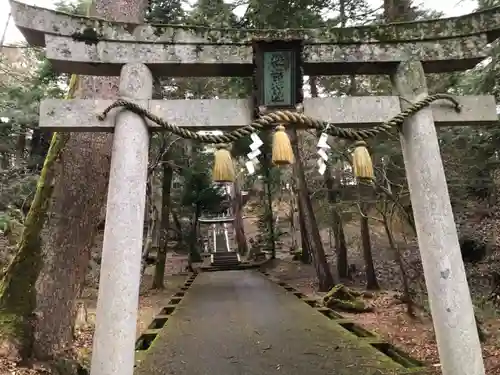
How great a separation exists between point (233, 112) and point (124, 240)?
1.40 m

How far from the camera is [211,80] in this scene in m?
13.8

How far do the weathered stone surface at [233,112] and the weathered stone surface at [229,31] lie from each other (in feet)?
1.83

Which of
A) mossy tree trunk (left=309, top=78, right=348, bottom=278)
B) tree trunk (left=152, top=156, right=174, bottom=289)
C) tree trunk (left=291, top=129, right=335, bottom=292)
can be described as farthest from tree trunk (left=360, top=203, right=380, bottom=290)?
tree trunk (left=152, top=156, right=174, bottom=289)

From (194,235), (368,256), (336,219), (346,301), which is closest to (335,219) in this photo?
(336,219)

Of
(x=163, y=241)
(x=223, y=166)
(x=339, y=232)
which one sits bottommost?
(x=223, y=166)

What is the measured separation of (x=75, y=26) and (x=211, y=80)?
10626 mm

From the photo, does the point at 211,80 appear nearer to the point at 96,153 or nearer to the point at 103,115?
the point at 96,153

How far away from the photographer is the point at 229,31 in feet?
11.9

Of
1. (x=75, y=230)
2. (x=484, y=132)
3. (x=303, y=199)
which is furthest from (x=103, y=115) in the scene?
(x=303, y=199)

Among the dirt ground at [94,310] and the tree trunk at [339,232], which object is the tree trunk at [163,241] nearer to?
the dirt ground at [94,310]

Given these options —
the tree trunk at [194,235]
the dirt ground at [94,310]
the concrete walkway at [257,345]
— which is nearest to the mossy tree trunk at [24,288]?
the dirt ground at [94,310]

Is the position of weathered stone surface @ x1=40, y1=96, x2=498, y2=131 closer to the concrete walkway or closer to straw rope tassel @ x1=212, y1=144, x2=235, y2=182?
straw rope tassel @ x1=212, y1=144, x2=235, y2=182

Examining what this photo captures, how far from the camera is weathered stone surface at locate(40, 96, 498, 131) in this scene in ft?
11.1

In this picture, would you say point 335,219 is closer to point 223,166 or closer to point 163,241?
point 163,241
